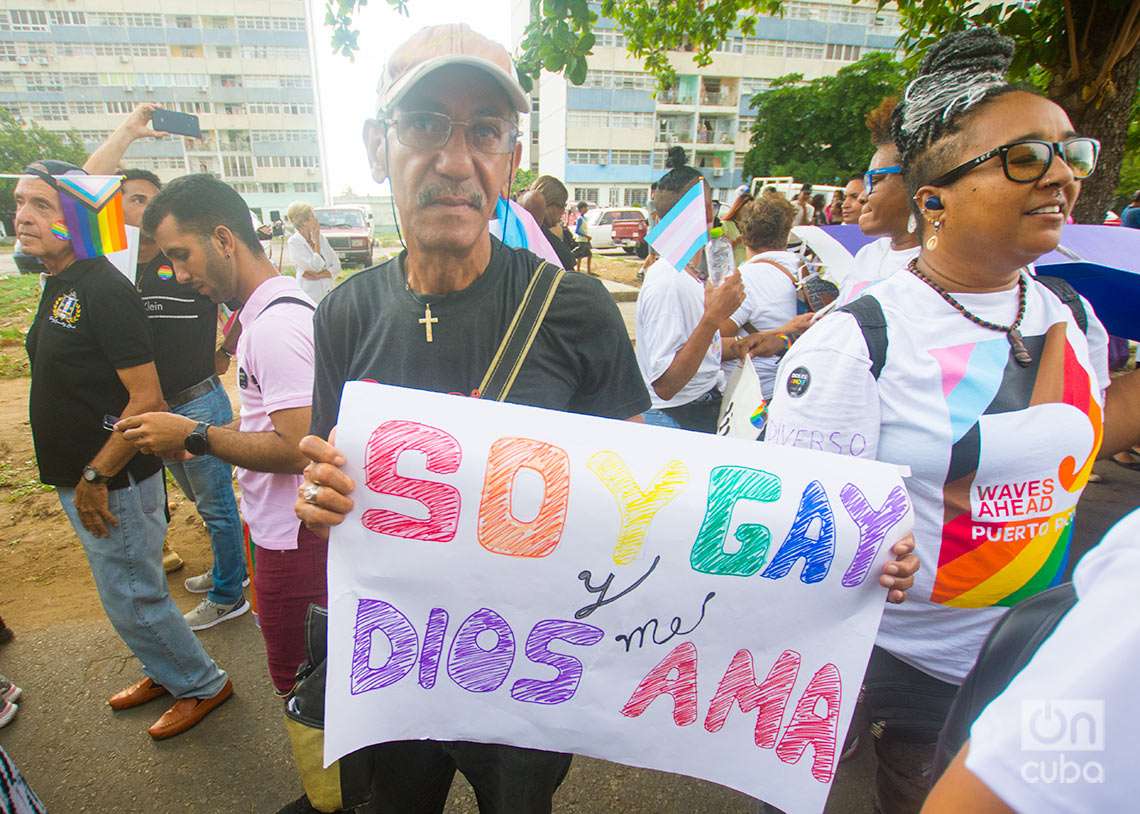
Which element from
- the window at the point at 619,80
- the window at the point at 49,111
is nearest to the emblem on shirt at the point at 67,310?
the window at the point at 619,80

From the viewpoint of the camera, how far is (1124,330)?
1.86 m

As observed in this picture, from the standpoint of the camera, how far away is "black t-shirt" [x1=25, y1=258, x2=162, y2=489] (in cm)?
207

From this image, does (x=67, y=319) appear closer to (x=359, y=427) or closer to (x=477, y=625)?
(x=359, y=427)

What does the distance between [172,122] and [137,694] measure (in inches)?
131

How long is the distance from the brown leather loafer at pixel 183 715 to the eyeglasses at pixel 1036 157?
3311 millimetres

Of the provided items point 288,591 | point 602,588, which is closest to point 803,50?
point 288,591

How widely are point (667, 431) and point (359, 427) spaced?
572mm

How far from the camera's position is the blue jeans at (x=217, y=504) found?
3078 mm

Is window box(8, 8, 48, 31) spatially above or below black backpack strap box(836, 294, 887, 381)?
above

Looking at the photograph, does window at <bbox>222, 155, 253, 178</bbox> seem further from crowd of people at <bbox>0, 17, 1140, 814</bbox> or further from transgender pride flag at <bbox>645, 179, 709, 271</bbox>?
crowd of people at <bbox>0, 17, 1140, 814</bbox>

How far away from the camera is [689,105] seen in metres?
46.8

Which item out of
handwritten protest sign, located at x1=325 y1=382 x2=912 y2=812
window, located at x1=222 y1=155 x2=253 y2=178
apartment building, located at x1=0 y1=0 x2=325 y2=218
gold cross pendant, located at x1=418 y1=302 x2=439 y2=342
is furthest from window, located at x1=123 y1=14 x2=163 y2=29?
handwritten protest sign, located at x1=325 y1=382 x2=912 y2=812

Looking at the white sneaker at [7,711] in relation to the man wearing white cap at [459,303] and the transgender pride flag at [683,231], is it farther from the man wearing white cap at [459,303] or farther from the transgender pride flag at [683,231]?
the transgender pride flag at [683,231]

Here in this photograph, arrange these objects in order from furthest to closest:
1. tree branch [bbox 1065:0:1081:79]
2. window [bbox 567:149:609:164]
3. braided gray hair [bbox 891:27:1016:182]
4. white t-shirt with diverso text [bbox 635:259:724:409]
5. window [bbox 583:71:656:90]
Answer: window [bbox 567:149:609:164]
window [bbox 583:71:656:90]
white t-shirt with diverso text [bbox 635:259:724:409]
tree branch [bbox 1065:0:1081:79]
braided gray hair [bbox 891:27:1016:182]
